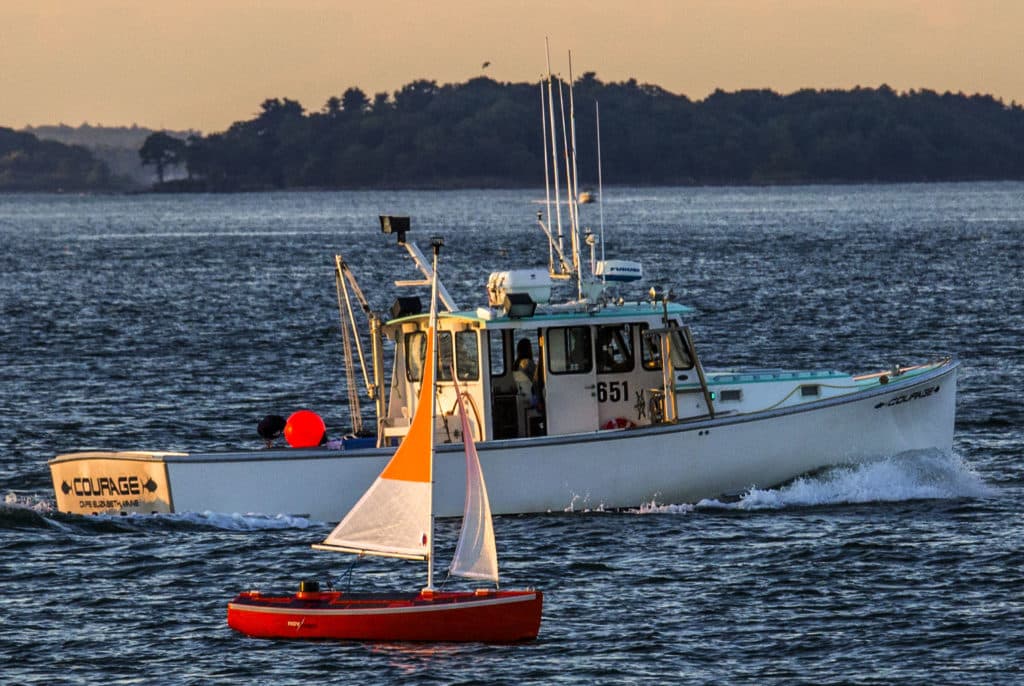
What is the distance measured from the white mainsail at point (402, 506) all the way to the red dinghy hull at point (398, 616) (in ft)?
2.07

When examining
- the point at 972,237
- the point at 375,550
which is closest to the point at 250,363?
the point at 375,550

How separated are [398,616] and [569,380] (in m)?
6.91

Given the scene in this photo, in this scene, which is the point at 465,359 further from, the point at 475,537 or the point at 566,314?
the point at 475,537

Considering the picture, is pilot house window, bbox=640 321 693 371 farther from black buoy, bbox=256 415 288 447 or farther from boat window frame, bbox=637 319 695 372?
black buoy, bbox=256 415 288 447

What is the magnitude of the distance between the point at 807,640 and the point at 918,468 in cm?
824

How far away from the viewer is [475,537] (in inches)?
851

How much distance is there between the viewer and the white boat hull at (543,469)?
26234mm

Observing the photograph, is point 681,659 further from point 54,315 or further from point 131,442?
point 54,315

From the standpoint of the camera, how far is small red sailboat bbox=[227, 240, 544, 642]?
21.3m

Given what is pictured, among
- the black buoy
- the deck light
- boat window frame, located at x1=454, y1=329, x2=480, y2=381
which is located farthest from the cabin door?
the black buoy

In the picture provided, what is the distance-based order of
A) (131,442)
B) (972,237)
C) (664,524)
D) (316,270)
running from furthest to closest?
(972,237)
(316,270)
(131,442)
(664,524)

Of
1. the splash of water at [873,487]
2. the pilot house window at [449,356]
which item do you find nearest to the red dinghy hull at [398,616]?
the pilot house window at [449,356]

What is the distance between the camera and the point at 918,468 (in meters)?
29.2

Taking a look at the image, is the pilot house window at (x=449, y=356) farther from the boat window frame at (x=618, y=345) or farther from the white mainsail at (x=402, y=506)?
the white mainsail at (x=402, y=506)
